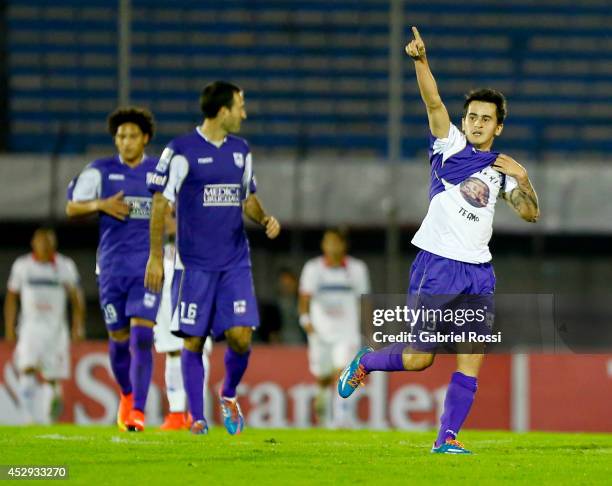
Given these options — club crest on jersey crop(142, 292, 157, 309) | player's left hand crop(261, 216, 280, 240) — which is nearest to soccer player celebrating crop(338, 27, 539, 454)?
player's left hand crop(261, 216, 280, 240)

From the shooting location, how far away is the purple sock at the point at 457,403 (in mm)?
6660

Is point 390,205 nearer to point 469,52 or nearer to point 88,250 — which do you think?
point 88,250

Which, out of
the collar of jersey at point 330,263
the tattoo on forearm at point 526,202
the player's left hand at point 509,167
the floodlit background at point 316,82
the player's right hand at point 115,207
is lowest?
the tattoo on forearm at point 526,202

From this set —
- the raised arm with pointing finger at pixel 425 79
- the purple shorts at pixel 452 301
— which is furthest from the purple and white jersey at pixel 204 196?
the raised arm with pointing finger at pixel 425 79

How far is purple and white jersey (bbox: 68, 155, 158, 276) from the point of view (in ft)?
29.3

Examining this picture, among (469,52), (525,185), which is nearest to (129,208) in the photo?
(525,185)

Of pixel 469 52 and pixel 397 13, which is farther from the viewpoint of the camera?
pixel 469 52

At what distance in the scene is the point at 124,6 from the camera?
1619 cm

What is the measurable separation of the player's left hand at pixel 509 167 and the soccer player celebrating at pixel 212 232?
1730 millimetres

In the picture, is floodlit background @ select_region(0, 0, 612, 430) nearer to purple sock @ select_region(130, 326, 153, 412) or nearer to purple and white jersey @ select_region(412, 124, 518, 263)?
purple sock @ select_region(130, 326, 153, 412)

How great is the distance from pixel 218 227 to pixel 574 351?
6.66 meters

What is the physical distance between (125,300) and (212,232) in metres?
1.19

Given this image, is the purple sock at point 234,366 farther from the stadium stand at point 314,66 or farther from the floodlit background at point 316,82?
the stadium stand at point 314,66

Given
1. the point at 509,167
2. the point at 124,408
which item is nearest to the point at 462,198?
the point at 509,167
